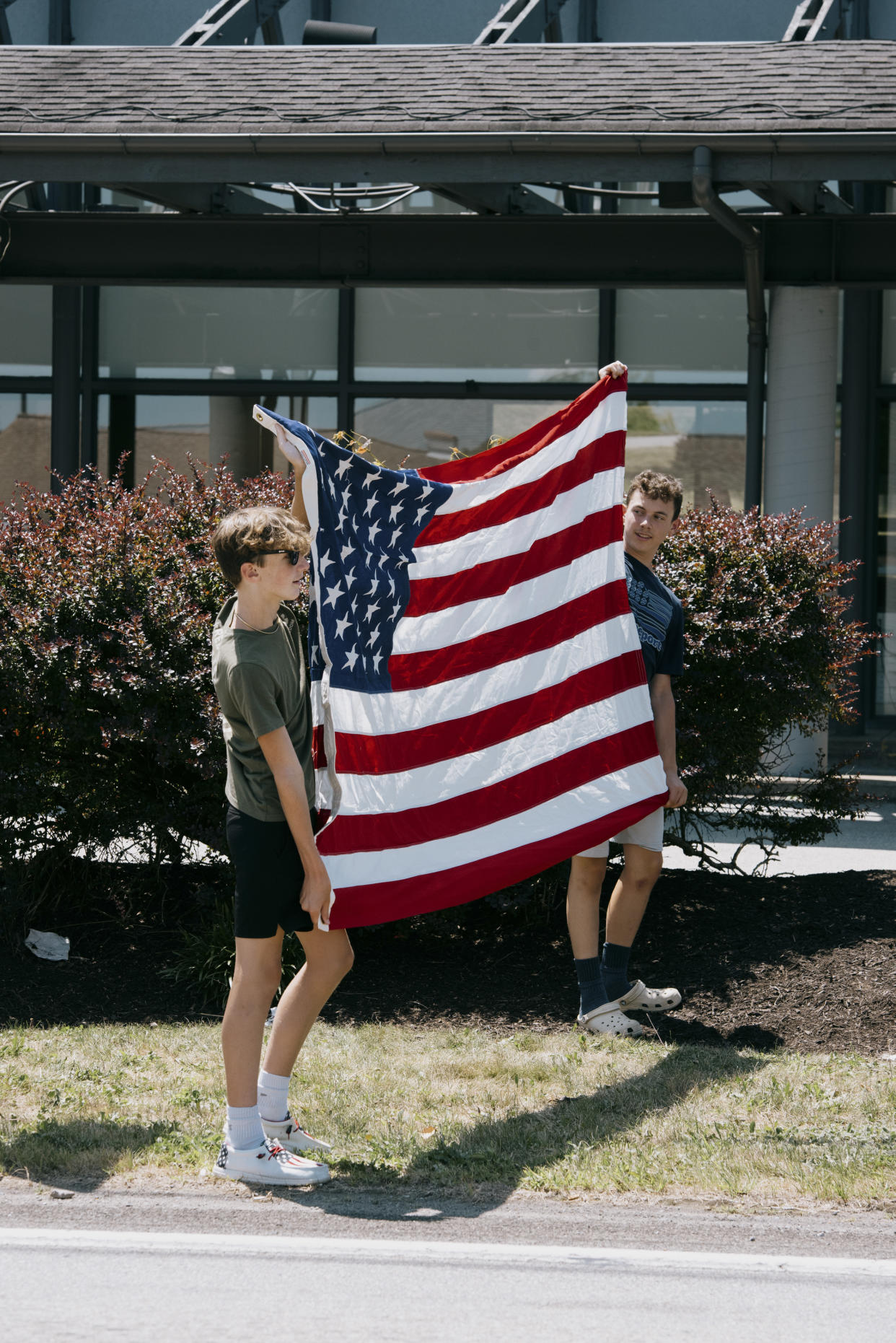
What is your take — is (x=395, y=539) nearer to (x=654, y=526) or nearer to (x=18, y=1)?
(x=654, y=526)

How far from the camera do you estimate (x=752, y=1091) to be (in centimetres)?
505

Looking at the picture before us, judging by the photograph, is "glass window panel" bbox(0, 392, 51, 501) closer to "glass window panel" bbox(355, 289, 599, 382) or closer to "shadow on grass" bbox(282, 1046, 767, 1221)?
"glass window panel" bbox(355, 289, 599, 382)

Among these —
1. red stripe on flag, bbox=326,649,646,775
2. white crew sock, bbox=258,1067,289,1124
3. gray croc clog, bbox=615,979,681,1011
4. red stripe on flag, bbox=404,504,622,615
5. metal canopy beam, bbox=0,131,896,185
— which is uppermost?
metal canopy beam, bbox=0,131,896,185

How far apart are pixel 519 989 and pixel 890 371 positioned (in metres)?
9.04

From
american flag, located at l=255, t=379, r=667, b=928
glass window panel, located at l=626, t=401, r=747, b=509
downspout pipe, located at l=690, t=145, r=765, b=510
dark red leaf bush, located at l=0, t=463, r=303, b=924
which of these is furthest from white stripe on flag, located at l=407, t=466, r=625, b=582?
glass window panel, located at l=626, t=401, r=747, b=509

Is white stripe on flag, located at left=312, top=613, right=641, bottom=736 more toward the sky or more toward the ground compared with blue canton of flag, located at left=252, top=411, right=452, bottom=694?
more toward the ground

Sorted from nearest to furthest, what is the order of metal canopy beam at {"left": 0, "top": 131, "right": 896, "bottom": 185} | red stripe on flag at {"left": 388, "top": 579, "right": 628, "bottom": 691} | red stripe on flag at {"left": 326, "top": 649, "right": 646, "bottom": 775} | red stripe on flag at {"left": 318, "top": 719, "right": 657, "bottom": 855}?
1. red stripe on flag at {"left": 318, "top": 719, "right": 657, "bottom": 855}
2. red stripe on flag at {"left": 326, "top": 649, "right": 646, "bottom": 775}
3. red stripe on flag at {"left": 388, "top": 579, "right": 628, "bottom": 691}
4. metal canopy beam at {"left": 0, "top": 131, "right": 896, "bottom": 185}

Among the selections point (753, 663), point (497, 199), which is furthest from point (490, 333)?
point (753, 663)

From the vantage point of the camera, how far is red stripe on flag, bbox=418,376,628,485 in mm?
5656

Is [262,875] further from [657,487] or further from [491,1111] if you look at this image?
[657,487]

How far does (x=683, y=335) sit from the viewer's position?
44.5 ft

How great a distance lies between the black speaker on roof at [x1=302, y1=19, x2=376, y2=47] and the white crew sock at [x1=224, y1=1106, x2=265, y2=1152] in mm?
11643

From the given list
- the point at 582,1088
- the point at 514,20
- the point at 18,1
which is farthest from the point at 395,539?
the point at 18,1

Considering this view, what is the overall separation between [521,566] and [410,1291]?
2731 mm
